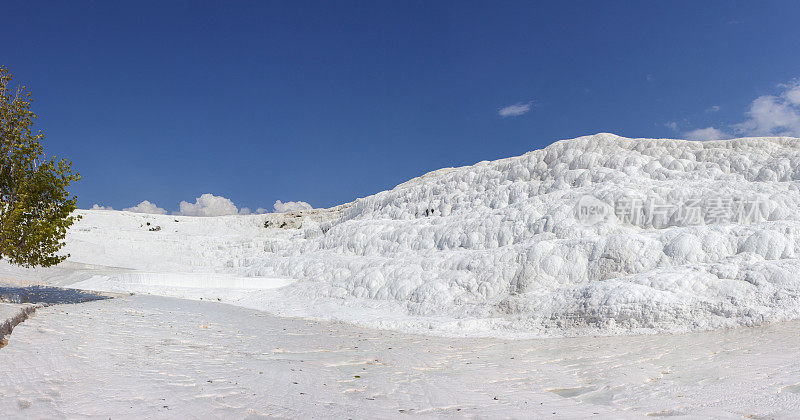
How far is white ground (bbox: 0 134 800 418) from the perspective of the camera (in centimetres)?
578

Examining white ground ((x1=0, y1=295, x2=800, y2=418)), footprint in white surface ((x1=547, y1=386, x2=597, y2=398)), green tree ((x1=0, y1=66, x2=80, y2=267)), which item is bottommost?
footprint in white surface ((x1=547, y1=386, x2=597, y2=398))

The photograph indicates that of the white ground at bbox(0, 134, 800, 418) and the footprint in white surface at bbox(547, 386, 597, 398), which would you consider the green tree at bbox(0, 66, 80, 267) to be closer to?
Result: the white ground at bbox(0, 134, 800, 418)

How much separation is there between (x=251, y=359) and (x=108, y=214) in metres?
51.8

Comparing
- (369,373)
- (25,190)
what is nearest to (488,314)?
(369,373)

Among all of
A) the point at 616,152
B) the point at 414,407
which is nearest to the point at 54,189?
the point at 414,407

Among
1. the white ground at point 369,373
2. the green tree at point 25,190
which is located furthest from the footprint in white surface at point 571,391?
the green tree at point 25,190

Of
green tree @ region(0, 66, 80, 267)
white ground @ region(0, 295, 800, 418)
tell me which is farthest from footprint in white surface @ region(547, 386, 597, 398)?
green tree @ region(0, 66, 80, 267)

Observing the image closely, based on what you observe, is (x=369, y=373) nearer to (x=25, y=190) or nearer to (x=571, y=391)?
(x=571, y=391)

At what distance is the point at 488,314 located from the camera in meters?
14.6

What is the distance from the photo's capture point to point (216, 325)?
1188 cm

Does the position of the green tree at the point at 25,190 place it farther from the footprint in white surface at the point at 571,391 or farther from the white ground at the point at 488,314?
the footprint in white surface at the point at 571,391

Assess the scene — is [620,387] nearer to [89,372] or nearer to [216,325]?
[89,372]

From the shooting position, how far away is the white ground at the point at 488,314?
5777 mm

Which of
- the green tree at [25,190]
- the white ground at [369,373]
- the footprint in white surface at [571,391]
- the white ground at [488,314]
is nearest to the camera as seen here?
the white ground at [369,373]
